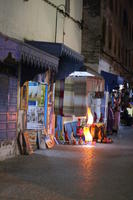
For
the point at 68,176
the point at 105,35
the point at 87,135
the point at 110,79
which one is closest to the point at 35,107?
the point at 87,135

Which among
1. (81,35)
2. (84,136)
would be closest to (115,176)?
(84,136)

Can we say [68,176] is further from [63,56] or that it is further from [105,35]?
[105,35]

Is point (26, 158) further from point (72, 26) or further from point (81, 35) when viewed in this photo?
point (81, 35)

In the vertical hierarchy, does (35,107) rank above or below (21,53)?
below

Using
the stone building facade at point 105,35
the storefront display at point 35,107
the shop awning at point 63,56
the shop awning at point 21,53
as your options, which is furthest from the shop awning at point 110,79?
the shop awning at point 21,53

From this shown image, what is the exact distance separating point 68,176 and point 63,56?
619cm

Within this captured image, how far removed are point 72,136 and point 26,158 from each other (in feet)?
17.3

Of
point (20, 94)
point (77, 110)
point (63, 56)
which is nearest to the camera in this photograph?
point (20, 94)

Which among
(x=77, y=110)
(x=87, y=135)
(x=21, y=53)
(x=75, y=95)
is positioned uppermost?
(x=21, y=53)

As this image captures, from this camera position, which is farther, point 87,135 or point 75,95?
point 75,95

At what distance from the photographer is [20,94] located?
13.7m

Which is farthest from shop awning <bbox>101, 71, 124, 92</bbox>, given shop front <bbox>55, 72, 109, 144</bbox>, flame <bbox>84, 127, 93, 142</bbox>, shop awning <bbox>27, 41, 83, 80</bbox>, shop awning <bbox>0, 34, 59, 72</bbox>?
shop awning <bbox>0, 34, 59, 72</bbox>

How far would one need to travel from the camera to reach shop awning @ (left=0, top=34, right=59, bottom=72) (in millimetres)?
9359

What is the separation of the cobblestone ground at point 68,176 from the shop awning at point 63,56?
3.23 metres
